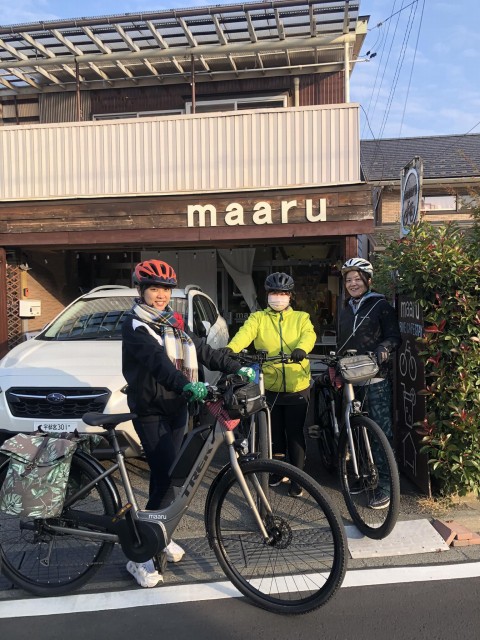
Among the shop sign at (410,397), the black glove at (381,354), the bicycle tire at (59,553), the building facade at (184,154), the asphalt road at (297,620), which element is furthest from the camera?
the building facade at (184,154)

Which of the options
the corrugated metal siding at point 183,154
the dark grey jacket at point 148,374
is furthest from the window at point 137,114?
the dark grey jacket at point 148,374

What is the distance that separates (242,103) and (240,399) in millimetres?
9557

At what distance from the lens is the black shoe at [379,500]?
11.9ft

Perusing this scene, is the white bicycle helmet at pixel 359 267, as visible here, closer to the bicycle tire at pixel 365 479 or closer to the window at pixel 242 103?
the bicycle tire at pixel 365 479

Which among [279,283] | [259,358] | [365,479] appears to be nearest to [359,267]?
[279,283]

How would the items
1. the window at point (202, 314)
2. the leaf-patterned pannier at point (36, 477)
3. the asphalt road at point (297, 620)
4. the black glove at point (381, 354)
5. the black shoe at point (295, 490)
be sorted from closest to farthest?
the asphalt road at point (297, 620)
the black shoe at point (295, 490)
the leaf-patterned pannier at point (36, 477)
the black glove at point (381, 354)
the window at point (202, 314)

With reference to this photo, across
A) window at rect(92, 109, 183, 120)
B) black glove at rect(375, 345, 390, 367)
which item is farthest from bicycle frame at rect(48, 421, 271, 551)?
window at rect(92, 109, 183, 120)

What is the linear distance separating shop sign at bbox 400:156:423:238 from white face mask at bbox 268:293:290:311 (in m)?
1.18

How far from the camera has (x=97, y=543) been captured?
2.93 metres

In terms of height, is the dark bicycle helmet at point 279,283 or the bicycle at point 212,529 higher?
the dark bicycle helmet at point 279,283

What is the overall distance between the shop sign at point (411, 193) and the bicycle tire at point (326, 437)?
1619mm

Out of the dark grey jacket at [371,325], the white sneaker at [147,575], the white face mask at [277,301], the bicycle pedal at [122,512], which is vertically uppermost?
the white face mask at [277,301]

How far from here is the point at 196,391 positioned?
2689 mm

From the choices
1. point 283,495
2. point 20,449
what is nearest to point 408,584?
point 283,495
